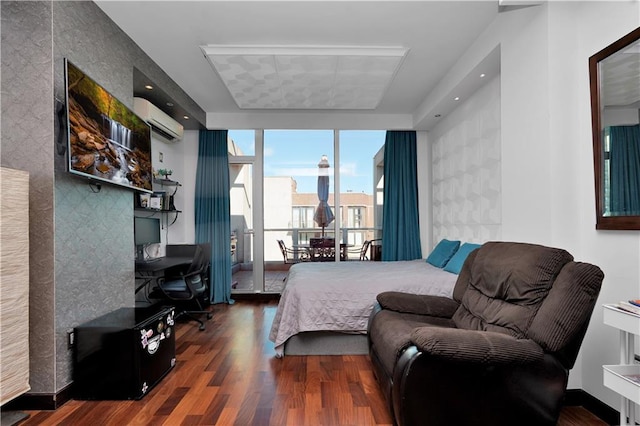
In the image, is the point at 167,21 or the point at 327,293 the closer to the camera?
the point at 167,21

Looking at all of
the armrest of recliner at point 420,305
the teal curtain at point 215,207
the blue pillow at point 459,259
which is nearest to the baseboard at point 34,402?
the armrest of recliner at point 420,305

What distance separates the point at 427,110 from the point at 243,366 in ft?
12.3

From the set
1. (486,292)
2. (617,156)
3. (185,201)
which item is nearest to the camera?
(617,156)

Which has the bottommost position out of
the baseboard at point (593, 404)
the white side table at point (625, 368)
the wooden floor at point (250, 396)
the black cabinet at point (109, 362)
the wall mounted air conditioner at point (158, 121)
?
the wooden floor at point (250, 396)

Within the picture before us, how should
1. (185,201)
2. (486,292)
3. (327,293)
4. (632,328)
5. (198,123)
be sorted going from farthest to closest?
1. (185,201)
2. (198,123)
3. (327,293)
4. (486,292)
5. (632,328)

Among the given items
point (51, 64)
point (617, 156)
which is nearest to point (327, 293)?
point (617, 156)

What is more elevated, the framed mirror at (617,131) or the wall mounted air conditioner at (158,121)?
the wall mounted air conditioner at (158,121)

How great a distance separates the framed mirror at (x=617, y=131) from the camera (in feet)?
5.91

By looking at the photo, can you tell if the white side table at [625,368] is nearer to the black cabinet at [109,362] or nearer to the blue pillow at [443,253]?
the blue pillow at [443,253]

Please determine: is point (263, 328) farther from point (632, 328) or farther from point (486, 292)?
point (632, 328)

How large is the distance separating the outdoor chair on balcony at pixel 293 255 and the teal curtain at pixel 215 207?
90 centimetres

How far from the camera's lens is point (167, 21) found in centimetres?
277

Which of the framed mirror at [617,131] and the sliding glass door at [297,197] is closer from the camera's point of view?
the framed mirror at [617,131]

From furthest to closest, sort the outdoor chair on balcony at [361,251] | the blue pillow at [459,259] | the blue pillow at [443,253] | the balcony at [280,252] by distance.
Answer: the outdoor chair on balcony at [361,251], the balcony at [280,252], the blue pillow at [443,253], the blue pillow at [459,259]
